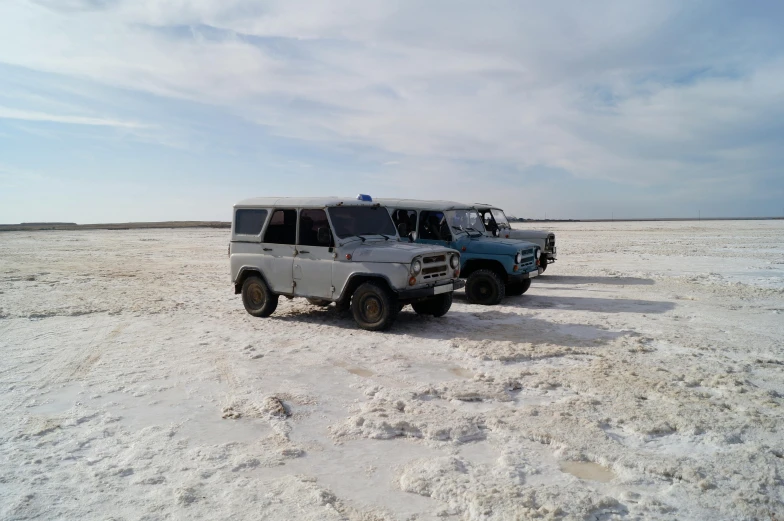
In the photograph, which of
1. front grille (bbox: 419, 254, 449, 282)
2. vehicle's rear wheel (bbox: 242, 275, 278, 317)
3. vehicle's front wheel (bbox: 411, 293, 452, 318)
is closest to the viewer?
front grille (bbox: 419, 254, 449, 282)

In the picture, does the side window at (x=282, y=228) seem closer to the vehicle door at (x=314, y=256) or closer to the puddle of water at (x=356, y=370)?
the vehicle door at (x=314, y=256)

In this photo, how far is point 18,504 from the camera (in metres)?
3.68

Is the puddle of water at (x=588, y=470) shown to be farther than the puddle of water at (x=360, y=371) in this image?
No

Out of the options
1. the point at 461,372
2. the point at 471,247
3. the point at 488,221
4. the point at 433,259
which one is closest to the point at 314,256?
the point at 433,259

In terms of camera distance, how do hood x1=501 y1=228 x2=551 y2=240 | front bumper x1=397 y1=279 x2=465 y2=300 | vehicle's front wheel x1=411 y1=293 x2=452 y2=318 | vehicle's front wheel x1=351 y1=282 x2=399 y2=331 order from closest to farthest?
front bumper x1=397 y1=279 x2=465 y2=300 → vehicle's front wheel x1=351 y1=282 x2=399 y2=331 → vehicle's front wheel x1=411 y1=293 x2=452 y2=318 → hood x1=501 y1=228 x2=551 y2=240

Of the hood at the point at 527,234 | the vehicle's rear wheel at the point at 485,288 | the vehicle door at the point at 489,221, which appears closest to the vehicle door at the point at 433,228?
the vehicle's rear wheel at the point at 485,288

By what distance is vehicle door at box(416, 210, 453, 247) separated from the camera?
11.7m

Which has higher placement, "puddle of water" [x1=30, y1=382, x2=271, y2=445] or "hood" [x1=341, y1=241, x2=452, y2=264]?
"hood" [x1=341, y1=241, x2=452, y2=264]

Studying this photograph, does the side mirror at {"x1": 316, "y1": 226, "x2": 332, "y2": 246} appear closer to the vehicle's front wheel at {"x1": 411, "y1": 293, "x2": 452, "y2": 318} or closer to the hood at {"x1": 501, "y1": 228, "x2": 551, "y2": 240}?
the vehicle's front wheel at {"x1": 411, "y1": 293, "x2": 452, "y2": 318}

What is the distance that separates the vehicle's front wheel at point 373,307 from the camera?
865 centimetres

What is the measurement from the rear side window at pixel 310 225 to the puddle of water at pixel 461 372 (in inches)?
132

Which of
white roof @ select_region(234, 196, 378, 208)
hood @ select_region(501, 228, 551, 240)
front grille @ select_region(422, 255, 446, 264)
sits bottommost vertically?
front grille @ select_region(422, 255, 446, 264)

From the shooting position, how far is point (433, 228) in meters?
11.8

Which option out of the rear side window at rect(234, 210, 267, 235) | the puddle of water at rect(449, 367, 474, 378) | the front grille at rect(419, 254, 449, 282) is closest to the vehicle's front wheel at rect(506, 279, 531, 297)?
the front grille at rect(419, 254, 449, 282)
